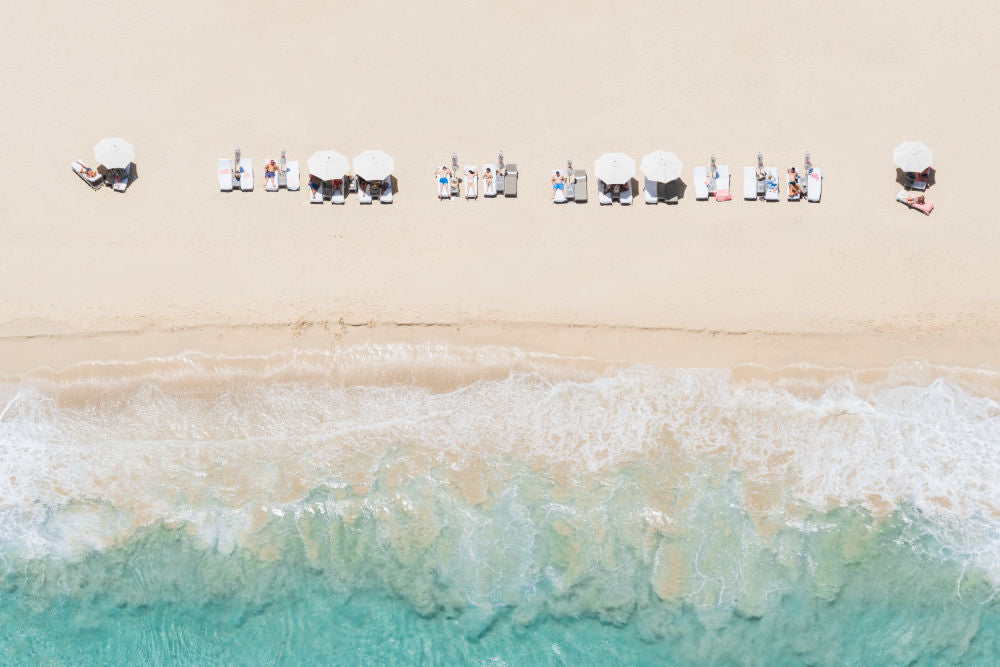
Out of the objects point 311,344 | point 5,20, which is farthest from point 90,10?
point 311,344

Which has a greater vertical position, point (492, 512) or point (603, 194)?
point (603, 194)

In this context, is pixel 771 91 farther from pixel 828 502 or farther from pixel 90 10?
pixel 90 10

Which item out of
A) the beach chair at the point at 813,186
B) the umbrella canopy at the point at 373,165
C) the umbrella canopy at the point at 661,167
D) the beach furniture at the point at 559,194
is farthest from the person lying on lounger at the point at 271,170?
the beach chair at the point at 813,186

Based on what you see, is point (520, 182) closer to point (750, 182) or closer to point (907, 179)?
point (750, 182)

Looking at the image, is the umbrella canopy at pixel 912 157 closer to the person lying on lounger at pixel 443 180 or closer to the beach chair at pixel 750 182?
the beach chair at pixel 750 182

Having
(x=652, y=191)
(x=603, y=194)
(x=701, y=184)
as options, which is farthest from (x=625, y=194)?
(x=701, y=184)

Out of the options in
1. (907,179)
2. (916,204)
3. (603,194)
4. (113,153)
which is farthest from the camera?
(603,194)

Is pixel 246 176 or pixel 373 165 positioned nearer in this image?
pixel 373 165
